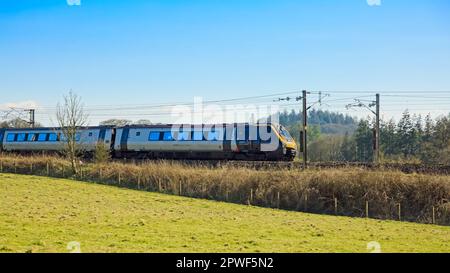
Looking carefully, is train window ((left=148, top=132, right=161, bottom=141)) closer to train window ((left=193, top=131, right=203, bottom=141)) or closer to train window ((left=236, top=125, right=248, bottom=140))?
train window ((left=193, top=131, right=203, bottom=141))

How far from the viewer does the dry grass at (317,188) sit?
23031 millimetres

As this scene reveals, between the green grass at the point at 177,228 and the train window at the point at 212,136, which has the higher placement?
the train window at the point at 212,136

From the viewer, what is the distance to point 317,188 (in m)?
25.3

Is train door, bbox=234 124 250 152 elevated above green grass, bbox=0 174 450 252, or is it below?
above

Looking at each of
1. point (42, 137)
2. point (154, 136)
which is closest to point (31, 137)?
point (42, 137)

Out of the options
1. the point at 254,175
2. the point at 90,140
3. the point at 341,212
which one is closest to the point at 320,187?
the point at 341,212

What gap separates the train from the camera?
33250 mm

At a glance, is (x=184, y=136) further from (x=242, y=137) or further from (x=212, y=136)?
(x=242, y=137)

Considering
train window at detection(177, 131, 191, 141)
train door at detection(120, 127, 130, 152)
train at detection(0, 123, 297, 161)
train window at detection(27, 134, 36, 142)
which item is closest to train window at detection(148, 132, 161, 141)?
train at detection(0, 123, 297, 161)

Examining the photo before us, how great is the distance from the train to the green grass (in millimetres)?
9217

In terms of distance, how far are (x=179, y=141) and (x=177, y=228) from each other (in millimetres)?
20652

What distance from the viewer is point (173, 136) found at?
36.3 m

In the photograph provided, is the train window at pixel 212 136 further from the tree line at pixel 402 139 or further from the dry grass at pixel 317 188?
the tree line at pixel 402 139

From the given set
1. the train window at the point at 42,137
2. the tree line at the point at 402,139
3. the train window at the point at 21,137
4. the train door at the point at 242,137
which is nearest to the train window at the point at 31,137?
the train window at the point at 42,137
